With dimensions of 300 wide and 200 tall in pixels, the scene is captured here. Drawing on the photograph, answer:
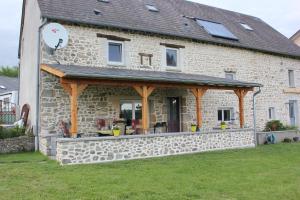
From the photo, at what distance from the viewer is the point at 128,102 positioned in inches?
520

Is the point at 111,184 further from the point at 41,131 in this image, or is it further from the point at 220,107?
the point at 220,107

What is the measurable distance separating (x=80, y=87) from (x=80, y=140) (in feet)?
5.27

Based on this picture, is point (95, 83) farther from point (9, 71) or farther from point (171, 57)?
point (9, 71)

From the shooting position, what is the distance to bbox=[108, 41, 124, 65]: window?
13156 millimetres

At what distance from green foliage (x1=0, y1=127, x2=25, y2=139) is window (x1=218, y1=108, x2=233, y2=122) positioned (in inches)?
366

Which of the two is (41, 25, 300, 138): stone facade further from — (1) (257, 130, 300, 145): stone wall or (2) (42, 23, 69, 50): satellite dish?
(1) (257, 130, 300, 145): stone wall

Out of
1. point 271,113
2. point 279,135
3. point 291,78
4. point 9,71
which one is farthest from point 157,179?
point 9,71

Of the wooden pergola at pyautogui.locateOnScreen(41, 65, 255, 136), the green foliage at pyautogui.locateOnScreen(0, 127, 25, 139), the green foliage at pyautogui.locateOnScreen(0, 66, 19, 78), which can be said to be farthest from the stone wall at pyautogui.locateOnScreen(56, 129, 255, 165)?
the green foliage at pyautogui.locateOnScreen(0, 66, 19, 78)

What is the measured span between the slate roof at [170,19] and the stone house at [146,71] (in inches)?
2.6

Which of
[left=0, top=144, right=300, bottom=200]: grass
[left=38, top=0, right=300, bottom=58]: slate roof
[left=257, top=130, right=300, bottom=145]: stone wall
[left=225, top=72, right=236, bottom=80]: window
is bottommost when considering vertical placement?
[left=0, top=144, right=300, bottom=200]: grass

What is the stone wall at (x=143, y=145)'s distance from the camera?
29.9 feet

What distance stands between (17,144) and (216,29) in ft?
37.2

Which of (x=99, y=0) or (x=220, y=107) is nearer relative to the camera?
(x=99, y=0)

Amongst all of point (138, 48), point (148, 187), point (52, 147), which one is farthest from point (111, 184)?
point (138, 48)
